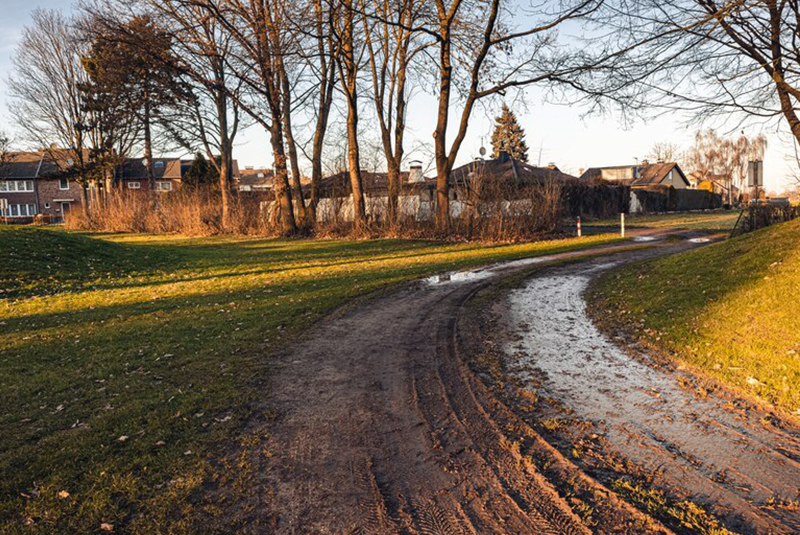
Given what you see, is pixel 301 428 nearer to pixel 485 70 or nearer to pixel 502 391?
pixel 502 391

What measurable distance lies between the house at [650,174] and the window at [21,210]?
3088 inches

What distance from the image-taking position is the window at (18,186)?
65438mm

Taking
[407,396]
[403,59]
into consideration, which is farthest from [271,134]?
[407,396]

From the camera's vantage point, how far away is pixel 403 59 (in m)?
26.1

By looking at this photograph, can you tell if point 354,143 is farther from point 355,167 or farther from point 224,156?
point 224,156

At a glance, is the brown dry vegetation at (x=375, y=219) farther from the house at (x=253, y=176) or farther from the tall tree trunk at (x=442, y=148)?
the house at (x=253, y=176)

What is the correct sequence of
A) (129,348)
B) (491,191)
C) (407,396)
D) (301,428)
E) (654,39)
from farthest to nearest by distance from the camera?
(491,191), (654,39), (129,348), (407,396), (301,428)

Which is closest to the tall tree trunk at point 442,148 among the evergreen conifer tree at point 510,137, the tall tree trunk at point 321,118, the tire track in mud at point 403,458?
the tall tree trunk at point 321,118

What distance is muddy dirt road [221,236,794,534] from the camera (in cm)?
282

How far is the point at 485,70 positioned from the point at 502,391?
20563 mm

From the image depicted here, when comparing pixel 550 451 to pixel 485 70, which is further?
pixel 485 70

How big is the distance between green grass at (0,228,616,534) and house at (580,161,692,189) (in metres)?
66.6

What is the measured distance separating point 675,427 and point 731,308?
145 inches

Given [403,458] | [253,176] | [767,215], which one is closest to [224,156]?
[767,215]
